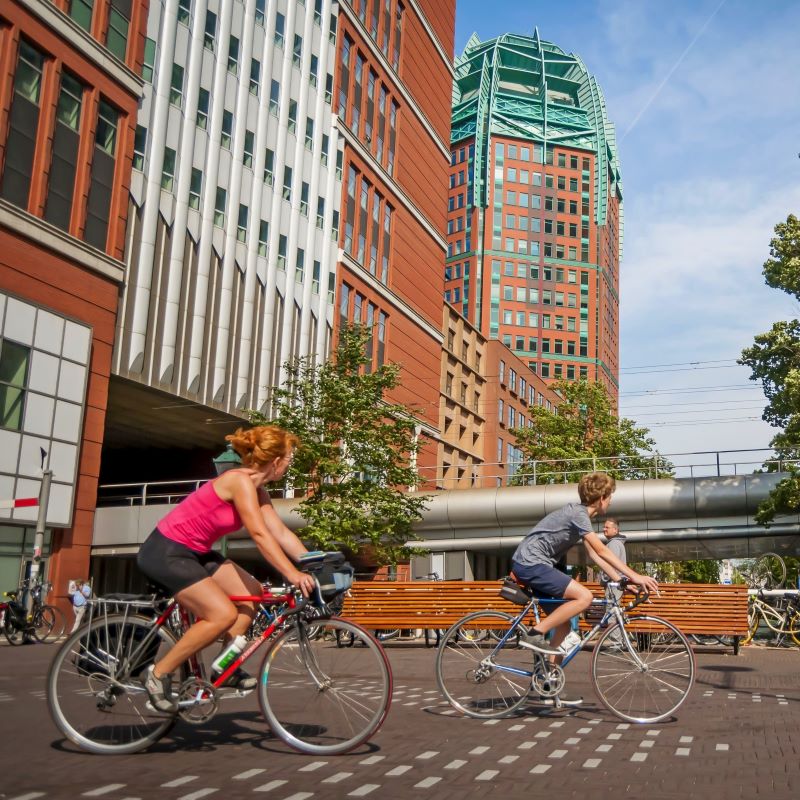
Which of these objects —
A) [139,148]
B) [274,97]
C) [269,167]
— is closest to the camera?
[139,148]

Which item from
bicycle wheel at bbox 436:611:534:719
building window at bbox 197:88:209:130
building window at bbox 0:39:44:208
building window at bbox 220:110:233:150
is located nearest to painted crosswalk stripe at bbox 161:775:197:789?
bicycle wheel at bbox 436:611:534:719

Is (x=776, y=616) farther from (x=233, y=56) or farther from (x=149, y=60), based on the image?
(x=233, y=56)

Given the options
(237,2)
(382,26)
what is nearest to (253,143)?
(237,2)

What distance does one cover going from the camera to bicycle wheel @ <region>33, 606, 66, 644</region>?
1964 centimetres

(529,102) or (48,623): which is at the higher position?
(529,102)

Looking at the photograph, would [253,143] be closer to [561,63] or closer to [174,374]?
[174,374]

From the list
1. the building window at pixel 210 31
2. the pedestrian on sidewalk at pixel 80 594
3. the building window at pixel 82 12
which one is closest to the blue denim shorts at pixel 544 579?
the pedestrian on sidewalk at pixel 80 594

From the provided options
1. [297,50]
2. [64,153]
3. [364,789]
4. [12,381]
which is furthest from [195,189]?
[364,789]

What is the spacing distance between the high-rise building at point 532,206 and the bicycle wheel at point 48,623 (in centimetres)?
10407

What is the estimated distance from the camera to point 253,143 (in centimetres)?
3662

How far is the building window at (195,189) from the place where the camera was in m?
33.2

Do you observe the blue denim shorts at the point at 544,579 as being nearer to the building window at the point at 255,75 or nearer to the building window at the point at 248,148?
the building window at the point at 248,148

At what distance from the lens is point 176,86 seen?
107 feet

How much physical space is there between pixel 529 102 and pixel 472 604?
121532mm
